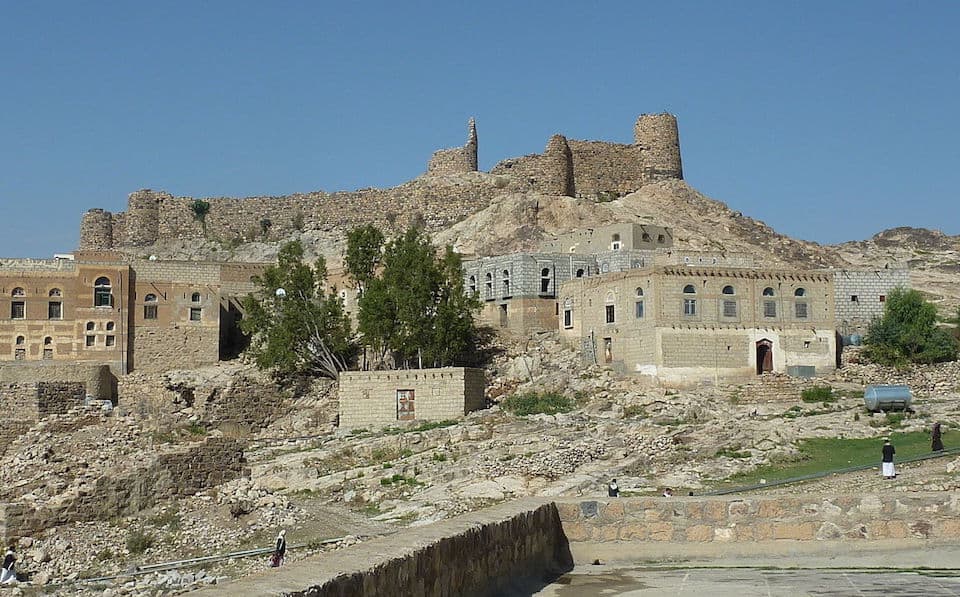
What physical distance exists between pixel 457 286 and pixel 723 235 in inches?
636

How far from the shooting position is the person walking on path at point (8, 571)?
18391mm

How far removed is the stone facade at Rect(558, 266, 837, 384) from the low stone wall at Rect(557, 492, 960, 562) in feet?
83.2

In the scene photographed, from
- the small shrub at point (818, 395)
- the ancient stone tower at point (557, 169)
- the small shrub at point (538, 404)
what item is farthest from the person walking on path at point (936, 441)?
the ancient stone tower at point (557, 169)

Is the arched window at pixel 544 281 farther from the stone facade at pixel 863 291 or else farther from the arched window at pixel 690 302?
the stone facade at pixel 863 291

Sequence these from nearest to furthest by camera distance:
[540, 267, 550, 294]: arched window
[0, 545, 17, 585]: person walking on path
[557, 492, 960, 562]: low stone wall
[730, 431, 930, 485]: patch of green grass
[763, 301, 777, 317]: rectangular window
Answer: [557, 492, 960, 562]: low stone wall
[0, 545, 17, 585]: person walking on path
[730, 431, 930, 485]: patch of green grass
[763, 301, 777, 317]: rectangular window
[540, 267, 550, 294]: arched window

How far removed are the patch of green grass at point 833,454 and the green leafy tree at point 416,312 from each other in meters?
14.0

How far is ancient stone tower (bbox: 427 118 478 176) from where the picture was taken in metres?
63.3

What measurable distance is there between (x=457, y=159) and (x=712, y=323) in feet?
91.6

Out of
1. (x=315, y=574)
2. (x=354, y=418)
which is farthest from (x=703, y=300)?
(x=315, y=574)

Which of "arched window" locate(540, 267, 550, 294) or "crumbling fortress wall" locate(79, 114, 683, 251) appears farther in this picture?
"crumbling fortress wall" locate(79, 114, 683, 251)

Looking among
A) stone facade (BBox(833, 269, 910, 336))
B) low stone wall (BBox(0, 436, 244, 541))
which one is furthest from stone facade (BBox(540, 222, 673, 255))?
low stone wall (BBox(0, 436, 244, 541))

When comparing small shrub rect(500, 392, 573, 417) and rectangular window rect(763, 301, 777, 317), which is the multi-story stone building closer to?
small shrub rect(500, 392, 573, 417)

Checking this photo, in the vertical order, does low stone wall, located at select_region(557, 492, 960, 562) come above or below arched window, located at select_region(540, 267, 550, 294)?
below

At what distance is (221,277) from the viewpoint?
48406mm
